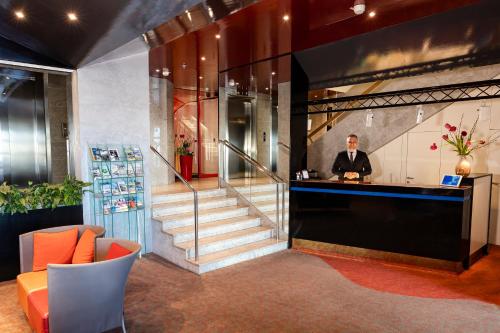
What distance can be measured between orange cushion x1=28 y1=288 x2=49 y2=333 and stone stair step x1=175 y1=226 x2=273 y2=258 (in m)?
2.03

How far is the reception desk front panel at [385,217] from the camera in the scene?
445cm

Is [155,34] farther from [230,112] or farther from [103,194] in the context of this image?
[230,112]

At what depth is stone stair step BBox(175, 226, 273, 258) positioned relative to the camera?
4.82m

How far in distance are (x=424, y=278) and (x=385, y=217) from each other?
3.21 feet

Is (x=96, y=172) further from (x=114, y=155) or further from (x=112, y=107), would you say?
(x=112, y=107)

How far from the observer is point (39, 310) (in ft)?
8.64

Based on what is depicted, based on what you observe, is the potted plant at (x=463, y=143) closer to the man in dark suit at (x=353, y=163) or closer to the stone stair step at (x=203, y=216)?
the man in dark suit at (x=353, y=163)

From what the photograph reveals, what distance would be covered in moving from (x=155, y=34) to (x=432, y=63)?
478 centimetres

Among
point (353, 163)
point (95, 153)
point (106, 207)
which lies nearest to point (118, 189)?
point (106, 207)

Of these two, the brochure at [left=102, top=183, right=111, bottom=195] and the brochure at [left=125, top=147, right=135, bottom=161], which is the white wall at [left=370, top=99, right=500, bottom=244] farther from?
the brochure at [left=102, top=183, right=111, bottom=195]

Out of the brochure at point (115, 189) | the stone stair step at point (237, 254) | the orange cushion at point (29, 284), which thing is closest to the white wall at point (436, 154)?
the stone stair step at point (237, 254)

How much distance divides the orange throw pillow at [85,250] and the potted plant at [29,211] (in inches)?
44.7

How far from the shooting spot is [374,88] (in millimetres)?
6789

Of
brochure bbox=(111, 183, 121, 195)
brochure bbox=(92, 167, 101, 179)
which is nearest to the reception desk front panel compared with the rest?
brochure bbox=(111, 183, 121, 195)
